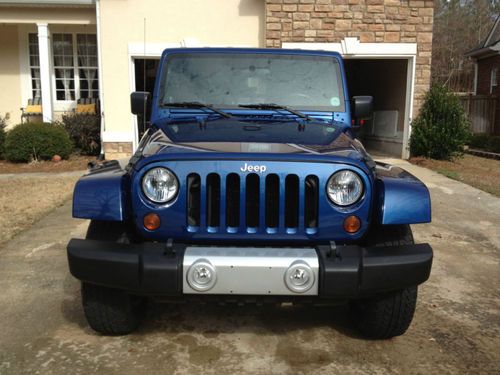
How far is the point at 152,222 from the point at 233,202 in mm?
470

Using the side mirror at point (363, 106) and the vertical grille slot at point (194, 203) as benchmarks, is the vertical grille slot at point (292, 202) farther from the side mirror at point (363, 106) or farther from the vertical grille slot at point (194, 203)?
the side mirror at point (363, 106)

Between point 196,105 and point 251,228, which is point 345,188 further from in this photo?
point 196,105

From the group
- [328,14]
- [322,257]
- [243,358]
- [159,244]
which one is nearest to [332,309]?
[243,358]

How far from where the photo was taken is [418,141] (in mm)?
11828

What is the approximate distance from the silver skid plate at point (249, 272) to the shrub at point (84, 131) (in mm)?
10320

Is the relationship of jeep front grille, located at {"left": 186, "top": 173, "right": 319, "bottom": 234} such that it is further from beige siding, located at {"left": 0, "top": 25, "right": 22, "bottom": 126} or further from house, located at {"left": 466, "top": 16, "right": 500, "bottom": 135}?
house, located at {"left": 466, "top": 16, "right": 500, "bottom": 135}

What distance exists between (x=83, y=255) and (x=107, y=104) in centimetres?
920

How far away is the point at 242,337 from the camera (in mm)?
3451

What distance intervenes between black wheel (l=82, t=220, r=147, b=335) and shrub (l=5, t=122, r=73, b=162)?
900 cm

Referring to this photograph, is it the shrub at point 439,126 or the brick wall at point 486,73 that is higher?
the brick wall at point 486,73

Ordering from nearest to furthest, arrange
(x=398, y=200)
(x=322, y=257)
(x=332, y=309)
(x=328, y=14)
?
(x=322, y=257) → (x=398, y=200) → (x=332, y=309) → (x=328, y=14)

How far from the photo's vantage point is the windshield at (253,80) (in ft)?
13.4

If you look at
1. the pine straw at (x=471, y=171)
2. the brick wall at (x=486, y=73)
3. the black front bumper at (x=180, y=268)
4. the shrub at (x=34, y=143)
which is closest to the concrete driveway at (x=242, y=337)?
the black front bumper at (x=180, y=268)

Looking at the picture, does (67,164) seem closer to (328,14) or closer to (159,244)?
(328,14)
